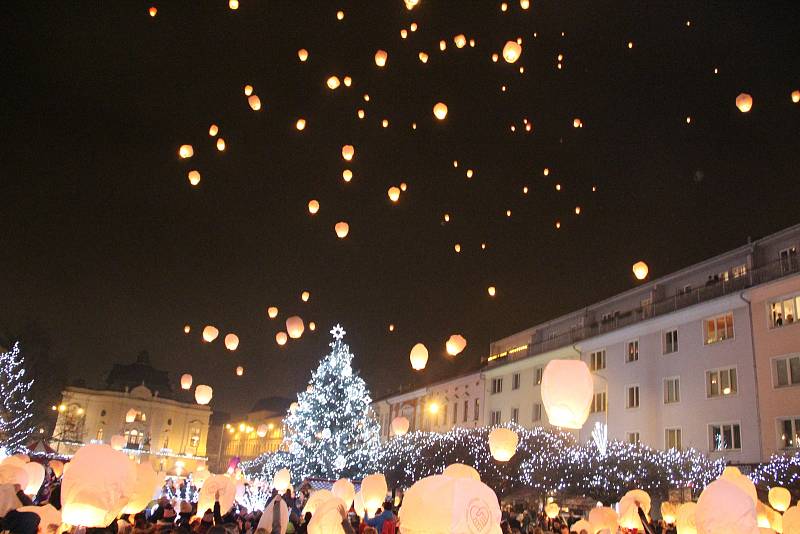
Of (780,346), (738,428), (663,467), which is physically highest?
(780,346)

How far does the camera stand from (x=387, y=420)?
62.5 m

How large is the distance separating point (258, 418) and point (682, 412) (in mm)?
100926

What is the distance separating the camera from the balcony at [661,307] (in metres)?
25.5

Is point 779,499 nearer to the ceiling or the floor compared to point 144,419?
nearer to the floor

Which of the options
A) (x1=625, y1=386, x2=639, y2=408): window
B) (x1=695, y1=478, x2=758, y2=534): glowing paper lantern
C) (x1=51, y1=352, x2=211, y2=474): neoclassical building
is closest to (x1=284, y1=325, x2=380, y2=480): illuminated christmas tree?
(x1=625, y1=386, x2=639, y2=408): window

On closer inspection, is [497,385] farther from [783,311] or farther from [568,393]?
[568,393]

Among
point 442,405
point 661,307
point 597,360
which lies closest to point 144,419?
point 442,405

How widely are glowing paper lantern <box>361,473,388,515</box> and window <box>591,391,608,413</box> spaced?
60.4 feet

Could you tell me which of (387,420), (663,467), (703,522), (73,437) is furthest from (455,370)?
(73,437)

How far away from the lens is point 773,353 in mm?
24719

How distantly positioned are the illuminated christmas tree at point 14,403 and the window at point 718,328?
4223 cm

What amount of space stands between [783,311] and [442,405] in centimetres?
2937

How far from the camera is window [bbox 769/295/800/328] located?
80.2 feet

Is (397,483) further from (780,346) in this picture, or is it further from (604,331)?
(780,346)
